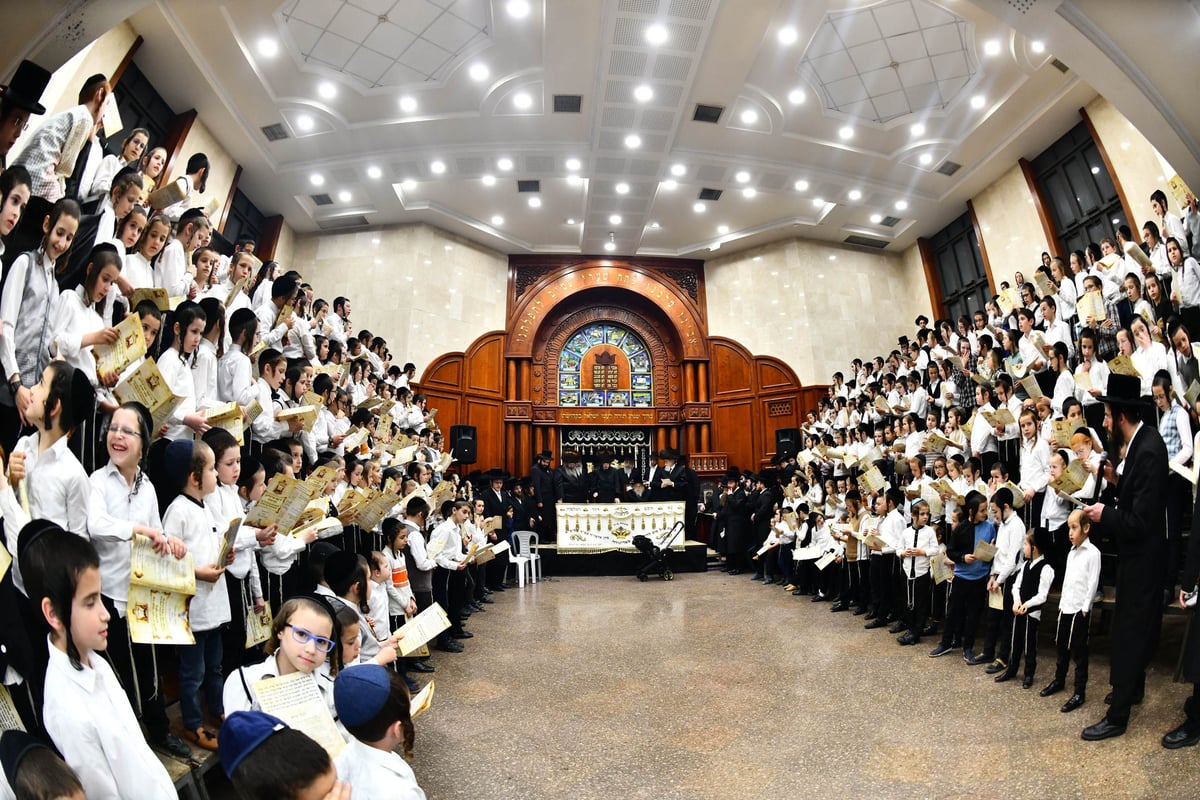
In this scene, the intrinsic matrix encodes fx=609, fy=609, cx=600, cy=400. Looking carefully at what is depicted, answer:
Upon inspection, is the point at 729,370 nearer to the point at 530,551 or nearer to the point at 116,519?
the point at 530,551

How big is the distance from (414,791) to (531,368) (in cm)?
1359

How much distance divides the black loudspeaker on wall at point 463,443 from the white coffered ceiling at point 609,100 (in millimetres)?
4688

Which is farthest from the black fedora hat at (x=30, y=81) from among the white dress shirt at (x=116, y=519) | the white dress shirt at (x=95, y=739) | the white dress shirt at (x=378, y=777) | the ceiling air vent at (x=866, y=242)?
the ceiling air vent at (x=866, y=242)

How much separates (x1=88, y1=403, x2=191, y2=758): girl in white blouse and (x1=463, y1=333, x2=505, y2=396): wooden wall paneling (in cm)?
Result: 1120

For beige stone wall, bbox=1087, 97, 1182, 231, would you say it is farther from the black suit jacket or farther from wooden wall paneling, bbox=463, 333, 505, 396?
wooden wall paneling, bbox=463, 333, 505, 396

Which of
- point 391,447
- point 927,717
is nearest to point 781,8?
point 391,447

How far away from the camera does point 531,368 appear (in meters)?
15.0

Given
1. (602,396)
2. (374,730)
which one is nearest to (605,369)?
(602,396)

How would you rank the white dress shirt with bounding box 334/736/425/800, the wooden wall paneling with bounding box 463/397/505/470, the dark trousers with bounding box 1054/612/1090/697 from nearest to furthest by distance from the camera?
the white dress shirt with bounding box 334/736/425/800 → the dark trousers with bounding box 1054/612/1090/697 → the wooden wall paneling with bounding box 463/397/505/470

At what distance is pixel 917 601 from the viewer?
5.63m

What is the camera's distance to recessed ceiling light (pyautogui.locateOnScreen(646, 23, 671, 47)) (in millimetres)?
7918

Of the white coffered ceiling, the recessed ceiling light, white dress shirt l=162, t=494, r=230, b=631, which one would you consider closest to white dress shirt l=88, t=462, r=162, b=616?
white dress shirt l=162, t=494, r=230, b=631

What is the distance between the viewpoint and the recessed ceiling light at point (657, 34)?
7918 mm

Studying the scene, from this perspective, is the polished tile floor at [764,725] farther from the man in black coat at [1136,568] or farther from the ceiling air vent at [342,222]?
the ceiling air vent at [342,222]
